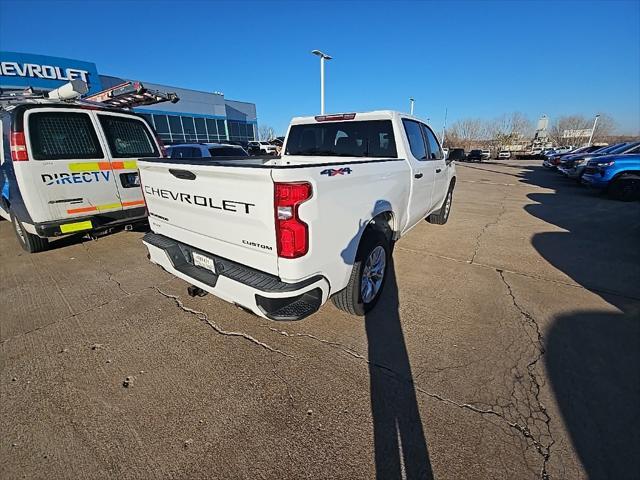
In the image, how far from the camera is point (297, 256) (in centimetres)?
211

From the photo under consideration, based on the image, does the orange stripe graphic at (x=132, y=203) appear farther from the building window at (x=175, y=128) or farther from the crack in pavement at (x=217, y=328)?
the building window at (x=175, y=128)

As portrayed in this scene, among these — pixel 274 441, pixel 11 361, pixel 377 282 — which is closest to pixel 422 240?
pixel 377 282

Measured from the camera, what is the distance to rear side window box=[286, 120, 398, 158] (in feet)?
12.7

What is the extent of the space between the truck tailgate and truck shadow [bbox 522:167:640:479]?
2.33 metres

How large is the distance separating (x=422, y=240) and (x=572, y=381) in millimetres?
3643

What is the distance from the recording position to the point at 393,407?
210cm

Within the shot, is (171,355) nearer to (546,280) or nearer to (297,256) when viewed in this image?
(297,256)

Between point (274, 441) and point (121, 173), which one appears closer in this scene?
point (274, 441)

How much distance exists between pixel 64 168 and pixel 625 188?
15.2 meters

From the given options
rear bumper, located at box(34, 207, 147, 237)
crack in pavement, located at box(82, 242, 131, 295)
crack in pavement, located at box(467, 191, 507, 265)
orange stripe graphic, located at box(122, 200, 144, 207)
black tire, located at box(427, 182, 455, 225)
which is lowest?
crack in pavement, located at box(467, 191, 507, 265)

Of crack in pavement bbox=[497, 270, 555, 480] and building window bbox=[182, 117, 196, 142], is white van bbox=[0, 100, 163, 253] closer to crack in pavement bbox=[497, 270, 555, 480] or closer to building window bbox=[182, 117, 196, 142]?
crack in pavement bbox=[497, 270, 555, 480]

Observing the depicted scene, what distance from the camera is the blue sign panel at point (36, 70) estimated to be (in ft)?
64.6

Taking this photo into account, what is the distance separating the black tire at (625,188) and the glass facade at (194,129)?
101ft

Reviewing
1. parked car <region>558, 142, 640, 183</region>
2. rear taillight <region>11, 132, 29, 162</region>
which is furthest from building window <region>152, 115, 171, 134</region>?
parked car <region>558, 142, 640, 183</region>
